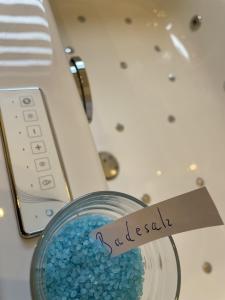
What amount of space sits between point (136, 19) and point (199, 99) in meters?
0.27

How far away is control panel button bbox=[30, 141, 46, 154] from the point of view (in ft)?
1.46

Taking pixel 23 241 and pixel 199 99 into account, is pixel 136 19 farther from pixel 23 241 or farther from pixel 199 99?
pixel 23 241

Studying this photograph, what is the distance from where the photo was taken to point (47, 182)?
17.0 inches

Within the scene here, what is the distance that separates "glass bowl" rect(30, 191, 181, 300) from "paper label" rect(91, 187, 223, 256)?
0.03 metres

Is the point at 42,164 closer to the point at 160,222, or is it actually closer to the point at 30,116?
the point at 30,116

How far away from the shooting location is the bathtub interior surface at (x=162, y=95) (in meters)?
0.86

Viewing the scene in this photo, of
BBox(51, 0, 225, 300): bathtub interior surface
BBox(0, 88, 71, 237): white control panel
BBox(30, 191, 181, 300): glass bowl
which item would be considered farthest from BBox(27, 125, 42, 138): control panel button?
BBox(51, 0, 225, 300): bathtub interior surface

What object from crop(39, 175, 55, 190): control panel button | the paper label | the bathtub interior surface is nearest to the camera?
the paper label

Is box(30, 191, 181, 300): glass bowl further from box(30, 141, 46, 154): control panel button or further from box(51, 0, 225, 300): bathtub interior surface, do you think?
box(51, 0, 225, 300): bathtub interior surface

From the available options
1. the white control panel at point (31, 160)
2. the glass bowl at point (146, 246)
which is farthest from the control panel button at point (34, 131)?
the glass bowl at point (146, 246)

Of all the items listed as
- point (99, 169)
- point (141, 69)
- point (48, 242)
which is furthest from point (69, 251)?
point (141, 69)

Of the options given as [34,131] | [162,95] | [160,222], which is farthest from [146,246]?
[162,95]

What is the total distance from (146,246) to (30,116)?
20 cm

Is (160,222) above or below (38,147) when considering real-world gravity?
below
